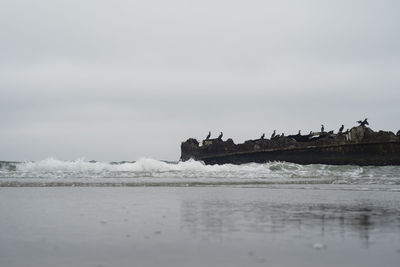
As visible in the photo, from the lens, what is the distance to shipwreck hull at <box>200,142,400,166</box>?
2227 centimetres

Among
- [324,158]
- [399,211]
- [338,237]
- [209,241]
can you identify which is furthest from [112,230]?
[324,158]

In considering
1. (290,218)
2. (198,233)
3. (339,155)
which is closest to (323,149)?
(339,155)

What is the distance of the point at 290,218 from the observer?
5.49 meters

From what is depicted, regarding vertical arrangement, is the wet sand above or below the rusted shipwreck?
below

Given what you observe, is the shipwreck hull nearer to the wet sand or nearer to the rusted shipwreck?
the rusted shipwreck

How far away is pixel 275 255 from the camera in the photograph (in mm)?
3436

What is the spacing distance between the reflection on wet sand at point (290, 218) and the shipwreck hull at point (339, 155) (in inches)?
632

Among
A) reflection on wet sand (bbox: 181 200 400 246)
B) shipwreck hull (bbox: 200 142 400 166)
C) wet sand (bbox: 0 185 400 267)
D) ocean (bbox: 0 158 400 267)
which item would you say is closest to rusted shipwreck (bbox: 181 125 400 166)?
shipwreck hull (bbox: 200 142 400 166)

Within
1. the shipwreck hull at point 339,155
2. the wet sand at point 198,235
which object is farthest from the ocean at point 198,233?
the shipwreck hull at point 339,155

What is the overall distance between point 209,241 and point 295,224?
1378 millimetres

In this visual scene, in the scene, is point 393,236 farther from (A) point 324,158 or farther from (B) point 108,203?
(A) point 324,158

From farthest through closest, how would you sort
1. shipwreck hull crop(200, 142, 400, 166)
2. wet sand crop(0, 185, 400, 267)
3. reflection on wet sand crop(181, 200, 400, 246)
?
shipwreck hull crop(200, 142, 400, 166)
reflection on wet sand crop(181, 200, 400, 246)
wet sand crop(0, 185, 400, 267)

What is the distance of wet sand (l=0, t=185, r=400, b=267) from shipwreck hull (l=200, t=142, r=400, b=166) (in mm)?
16232

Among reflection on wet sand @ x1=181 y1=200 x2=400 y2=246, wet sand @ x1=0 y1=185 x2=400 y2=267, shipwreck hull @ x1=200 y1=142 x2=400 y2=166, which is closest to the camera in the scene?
wet sand @ x1=0 y1=185 x2=400 y2=267
